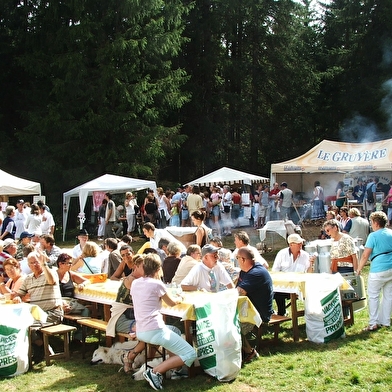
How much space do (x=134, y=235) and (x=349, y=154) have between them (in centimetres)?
752

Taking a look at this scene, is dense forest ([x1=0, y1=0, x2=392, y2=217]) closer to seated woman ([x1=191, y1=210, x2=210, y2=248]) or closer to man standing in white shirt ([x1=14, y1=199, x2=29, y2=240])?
man standing in white shirt ([x1=14, y1=199, x2=29, y2=240])

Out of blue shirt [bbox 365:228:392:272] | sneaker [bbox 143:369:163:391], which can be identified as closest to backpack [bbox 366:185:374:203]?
blue shirt [bbox 365:228:392:272]

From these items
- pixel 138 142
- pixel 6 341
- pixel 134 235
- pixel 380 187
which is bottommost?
pixel 6 341

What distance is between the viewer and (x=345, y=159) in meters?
18.1

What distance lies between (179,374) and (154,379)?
384mm

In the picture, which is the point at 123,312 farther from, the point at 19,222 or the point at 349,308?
the point at 19,222

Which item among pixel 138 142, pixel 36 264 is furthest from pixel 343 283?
pixel 138 142

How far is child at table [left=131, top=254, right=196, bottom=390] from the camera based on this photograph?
5195 millimetres

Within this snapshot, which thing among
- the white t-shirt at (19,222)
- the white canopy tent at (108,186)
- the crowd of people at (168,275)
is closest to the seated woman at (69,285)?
the crowd of people at (168,275)

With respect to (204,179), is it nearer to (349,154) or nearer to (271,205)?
(271,205)

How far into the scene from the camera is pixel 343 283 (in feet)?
22.2

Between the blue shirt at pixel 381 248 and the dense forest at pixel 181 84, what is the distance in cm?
1666

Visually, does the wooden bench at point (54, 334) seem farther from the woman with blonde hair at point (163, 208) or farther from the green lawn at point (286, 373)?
the woman with blonde hair at point (163, 208)

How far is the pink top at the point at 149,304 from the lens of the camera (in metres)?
5.23
